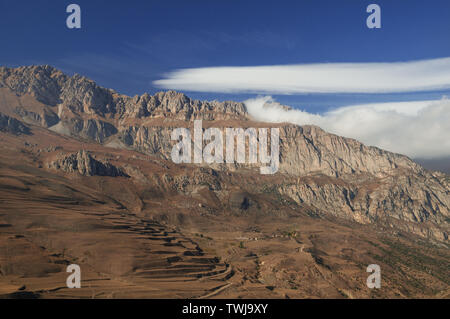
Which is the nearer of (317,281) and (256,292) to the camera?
(256,292)
